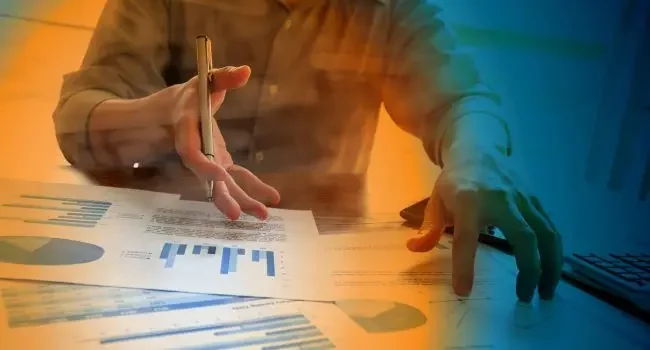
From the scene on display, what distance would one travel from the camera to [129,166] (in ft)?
1.94

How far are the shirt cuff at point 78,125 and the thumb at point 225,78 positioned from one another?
110 millimetres

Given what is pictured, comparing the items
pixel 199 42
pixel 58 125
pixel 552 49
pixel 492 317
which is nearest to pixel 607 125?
pixel 552 49

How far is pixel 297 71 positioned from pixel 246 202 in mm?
156

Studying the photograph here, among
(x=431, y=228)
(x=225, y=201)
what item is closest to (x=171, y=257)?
(x=225, y=201)

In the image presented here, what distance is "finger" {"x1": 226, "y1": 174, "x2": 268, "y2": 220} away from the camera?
559 millimetres

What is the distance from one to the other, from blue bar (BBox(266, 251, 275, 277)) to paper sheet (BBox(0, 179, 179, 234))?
11 cm

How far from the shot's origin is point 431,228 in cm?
52

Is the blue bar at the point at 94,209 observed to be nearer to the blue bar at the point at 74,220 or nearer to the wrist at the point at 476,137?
the blue bar at the point at 74,220

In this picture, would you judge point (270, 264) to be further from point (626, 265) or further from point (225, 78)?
point (626, 265)

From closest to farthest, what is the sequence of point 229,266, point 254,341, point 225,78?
point 254,341, point 229,266, point 225,78

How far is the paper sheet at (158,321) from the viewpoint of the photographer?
0.32m

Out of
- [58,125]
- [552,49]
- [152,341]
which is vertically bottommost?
[152,341]

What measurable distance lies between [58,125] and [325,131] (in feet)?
0.89

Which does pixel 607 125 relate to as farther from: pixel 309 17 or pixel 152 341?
pixel 152 341
